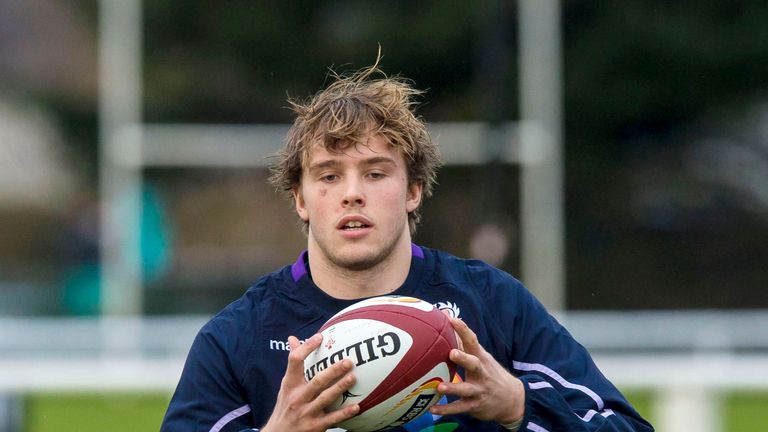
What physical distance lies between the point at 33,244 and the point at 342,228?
1434 cm

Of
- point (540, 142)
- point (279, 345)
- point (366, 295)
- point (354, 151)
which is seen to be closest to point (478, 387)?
point (366, 295)

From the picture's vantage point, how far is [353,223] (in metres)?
4.06

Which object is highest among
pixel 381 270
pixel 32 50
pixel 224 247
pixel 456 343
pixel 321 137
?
pixel 32 50

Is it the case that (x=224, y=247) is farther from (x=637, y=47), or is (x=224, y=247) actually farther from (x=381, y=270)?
(x=381, y=270)

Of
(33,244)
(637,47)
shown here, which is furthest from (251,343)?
(33,244)

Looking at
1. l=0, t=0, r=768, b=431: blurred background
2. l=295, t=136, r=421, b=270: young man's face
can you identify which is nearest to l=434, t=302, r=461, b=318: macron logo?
l=295, t=136, r=421, b=270: young man's face

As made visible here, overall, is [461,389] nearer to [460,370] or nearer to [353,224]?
[460,370]

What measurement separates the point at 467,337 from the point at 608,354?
748 centimetres

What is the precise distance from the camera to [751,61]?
13.8 metres

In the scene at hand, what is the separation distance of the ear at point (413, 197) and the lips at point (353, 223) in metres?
0.25

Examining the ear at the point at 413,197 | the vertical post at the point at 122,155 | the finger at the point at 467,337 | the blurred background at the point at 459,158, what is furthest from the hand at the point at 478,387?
the vertical post at the point at 122,155

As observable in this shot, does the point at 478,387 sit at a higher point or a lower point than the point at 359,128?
lower

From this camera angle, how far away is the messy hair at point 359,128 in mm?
4121

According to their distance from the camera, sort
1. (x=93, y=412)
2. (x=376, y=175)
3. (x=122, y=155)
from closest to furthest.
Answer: (x=376, y=175) < (x=93, y=412) < (x=122, y=155)
